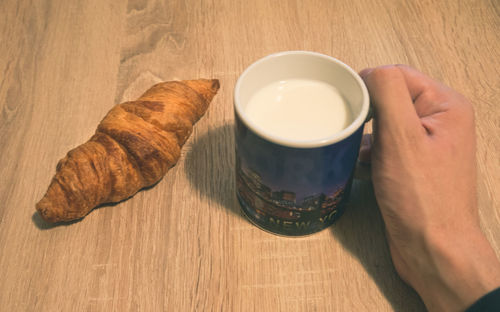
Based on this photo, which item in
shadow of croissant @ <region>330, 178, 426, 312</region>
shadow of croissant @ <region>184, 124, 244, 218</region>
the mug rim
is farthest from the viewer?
shadow of croissant @ <region>184, 124, 244, 218</region>

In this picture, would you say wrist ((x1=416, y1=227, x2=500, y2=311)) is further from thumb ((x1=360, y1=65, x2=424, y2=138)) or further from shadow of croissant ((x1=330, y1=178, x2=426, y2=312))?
thumb ((x1=360, y1=65, x2=424, y2=138))

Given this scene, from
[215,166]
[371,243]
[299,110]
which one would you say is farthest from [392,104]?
[215,166]

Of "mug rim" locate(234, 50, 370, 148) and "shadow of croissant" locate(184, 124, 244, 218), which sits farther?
"shadow of croissant" locate(184, 124, 244, 218)

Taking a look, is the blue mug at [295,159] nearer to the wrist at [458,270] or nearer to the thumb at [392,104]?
the thumb at [392,104]

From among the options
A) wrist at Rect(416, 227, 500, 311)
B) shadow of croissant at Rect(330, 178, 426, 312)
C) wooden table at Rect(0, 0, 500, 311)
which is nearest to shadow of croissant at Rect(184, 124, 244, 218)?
wooden table at Rect(0, 0, 500, 311)

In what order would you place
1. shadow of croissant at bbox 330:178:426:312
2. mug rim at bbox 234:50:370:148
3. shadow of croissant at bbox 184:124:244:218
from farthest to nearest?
shadow of croissant at bbox 184:124:244:218, shadow of croissant at bbox 330:178:426:312, mug rim at bbox 234:50:370:148

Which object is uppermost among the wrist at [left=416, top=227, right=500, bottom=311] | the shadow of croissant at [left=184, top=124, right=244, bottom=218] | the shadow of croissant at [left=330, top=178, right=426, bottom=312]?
the wrist at [left=416, top=227, right=500, bottom=311]
